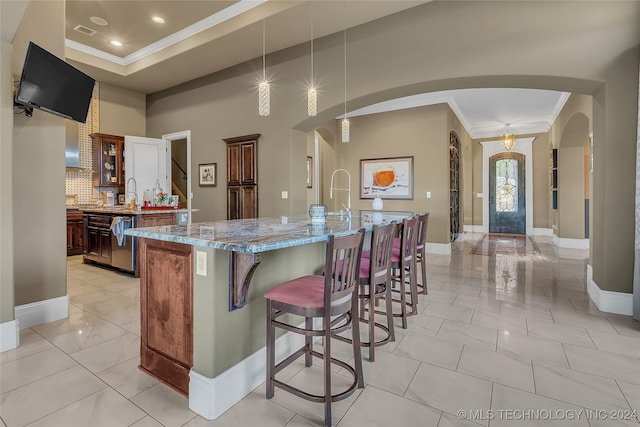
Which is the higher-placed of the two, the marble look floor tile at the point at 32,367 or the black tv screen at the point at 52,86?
the black tv screen at the point at 52,86

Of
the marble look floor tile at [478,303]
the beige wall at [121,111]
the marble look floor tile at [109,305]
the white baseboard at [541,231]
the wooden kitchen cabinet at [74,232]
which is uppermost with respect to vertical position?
the beige wall at [121,111]

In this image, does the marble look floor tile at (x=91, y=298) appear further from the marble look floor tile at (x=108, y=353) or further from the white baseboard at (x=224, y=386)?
the white baseboard at (x=224, y=386)

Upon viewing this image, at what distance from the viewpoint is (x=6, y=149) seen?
2.41 m

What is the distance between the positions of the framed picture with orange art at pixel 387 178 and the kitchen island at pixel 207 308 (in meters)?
5.25

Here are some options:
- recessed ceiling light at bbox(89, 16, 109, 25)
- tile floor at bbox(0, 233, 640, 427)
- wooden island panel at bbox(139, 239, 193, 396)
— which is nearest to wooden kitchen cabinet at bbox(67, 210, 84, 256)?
tile floor at bbox(0, 233, 640, 427)

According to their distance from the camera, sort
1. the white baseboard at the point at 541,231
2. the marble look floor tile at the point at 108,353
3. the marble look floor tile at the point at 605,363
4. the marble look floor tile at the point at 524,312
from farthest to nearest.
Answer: the white baseboard at the point at 541,231, the marble look floor tile at the point at 524,312, the marble look floor tile at the point at 108,353, the marble look floor tile at the point at 605,363

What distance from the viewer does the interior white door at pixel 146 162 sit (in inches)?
252

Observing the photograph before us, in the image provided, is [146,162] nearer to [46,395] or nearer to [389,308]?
[46,395]

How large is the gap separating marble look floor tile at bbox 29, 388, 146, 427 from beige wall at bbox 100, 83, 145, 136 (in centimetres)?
628

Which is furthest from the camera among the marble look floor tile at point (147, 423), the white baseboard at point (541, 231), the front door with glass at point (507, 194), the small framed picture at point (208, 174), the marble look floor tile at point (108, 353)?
the front door with glass at point (507, 194)

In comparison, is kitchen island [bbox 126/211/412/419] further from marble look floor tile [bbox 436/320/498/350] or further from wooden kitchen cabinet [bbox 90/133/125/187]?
wooden kitchen cabinet [bbox 90/133/125/187]

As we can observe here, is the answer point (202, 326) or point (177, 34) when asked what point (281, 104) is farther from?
point (202, 326)

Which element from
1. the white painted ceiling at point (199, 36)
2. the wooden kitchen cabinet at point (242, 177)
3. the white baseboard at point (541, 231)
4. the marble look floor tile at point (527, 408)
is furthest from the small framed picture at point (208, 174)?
the white baseboard at point (541, 231)

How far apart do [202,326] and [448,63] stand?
3.89 m
